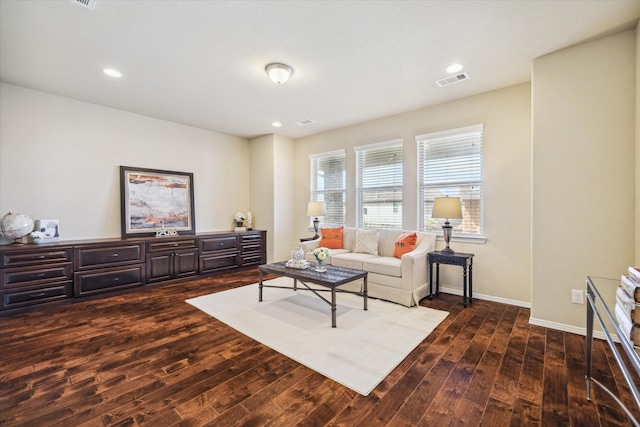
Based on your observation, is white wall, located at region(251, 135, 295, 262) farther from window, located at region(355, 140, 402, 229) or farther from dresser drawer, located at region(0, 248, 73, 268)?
dresser drawer, located at region(0, 248, 73, 268)

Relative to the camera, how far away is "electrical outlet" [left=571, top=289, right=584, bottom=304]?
111 inches

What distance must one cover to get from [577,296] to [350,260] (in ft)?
8.30

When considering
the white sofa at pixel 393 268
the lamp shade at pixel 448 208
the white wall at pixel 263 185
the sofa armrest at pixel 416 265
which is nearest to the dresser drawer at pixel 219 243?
the white wall at pixel 263 185

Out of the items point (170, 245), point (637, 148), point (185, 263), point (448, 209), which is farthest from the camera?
point (185, 263)

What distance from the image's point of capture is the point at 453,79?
11.6ft

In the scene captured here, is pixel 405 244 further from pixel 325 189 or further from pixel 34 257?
pixel 34 257

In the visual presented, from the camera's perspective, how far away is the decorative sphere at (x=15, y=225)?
356cm

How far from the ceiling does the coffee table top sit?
2373 millimetres

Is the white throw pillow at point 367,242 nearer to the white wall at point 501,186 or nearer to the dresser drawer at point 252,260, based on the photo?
the white wall at point 501,186

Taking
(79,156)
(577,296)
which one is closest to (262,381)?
(577,296)

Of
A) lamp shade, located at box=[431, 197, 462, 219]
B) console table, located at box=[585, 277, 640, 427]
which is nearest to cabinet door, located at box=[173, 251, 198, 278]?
lamp shade, located at box=[431, 197, 462, 219]

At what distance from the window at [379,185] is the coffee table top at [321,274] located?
6.07 feet

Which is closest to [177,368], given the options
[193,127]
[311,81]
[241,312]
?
[241,312]

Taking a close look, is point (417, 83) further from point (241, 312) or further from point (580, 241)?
point (241, 312)
